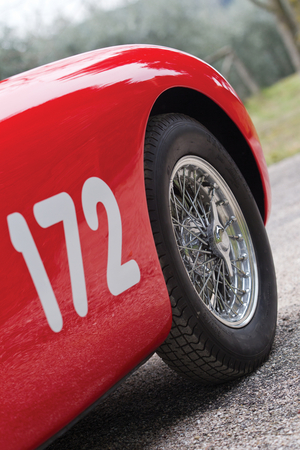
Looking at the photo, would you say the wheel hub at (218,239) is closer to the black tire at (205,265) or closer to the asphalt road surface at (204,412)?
the black tire at (205,265)

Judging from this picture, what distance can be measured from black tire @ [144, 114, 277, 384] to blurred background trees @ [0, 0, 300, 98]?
11.3 metres

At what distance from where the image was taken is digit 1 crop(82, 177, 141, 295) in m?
1.28

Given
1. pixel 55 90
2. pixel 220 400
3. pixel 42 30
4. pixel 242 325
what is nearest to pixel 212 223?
pixel 242 325

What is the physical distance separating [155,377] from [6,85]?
119 centimetres

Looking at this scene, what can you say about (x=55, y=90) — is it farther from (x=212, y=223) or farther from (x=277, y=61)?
(x=277, y=61)

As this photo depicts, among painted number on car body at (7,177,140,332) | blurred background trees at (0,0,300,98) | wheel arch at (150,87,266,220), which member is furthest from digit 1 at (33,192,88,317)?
blurred background trees at (0,0,300,98)

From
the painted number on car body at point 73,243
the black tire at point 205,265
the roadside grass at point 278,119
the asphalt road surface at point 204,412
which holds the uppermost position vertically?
the painted number on car body at point 73,243

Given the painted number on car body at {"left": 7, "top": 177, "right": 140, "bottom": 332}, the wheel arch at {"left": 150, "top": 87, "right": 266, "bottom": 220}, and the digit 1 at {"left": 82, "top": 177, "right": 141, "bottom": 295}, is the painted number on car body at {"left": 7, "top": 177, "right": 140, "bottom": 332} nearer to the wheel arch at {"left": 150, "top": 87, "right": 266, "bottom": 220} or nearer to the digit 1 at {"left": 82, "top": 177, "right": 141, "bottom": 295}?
the digit 1 at {"left": 82, "top": 177, "right": 141, "bottom": 295}

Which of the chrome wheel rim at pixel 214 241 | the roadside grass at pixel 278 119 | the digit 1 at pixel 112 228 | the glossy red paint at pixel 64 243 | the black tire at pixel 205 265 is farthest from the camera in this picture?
the roadside grass at pixel 278 119

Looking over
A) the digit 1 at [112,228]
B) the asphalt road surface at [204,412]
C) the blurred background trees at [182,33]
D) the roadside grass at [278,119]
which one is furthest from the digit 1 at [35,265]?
the blurred background trees at [182,33]

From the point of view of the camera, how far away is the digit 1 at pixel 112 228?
1279mm

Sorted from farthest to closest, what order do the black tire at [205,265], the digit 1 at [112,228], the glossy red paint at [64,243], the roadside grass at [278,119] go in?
the roadside grass at [278,119], the black tire at [205,265], the digit 1 at [112,228], the glossy red paint at [64,243]

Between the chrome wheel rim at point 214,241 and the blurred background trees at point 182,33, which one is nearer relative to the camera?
the chrome wheel rim at point 214,241

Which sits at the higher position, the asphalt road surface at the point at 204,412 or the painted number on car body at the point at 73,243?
the painted number on car body at the point at 73,243
